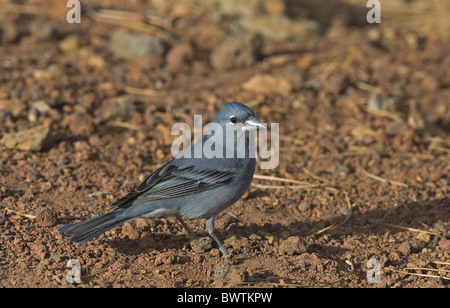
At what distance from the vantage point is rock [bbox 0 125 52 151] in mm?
6820

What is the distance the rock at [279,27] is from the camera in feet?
33.7

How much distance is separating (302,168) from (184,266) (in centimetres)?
247

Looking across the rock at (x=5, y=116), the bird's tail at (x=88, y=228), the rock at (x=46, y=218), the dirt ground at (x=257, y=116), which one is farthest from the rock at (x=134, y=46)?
the bird's tail at (x=88, y=228)

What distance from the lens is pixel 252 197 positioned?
664cm

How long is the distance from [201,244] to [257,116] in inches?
118

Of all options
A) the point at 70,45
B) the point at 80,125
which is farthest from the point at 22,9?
the point at 80,125

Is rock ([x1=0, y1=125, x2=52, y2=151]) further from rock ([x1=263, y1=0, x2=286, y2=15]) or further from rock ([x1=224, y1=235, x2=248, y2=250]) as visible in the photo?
rock ([x1=263, y1=0, x2=286, y2=15])

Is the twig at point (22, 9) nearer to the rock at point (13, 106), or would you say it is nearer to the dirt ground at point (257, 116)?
the dirt ground at point (257, 116)

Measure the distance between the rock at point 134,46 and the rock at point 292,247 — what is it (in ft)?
15.6

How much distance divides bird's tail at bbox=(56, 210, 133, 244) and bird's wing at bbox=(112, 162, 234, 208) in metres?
0.26

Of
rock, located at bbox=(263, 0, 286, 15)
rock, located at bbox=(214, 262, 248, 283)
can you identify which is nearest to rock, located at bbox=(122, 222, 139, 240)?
rock, located at bbox=(214, 262, 248, 283)
